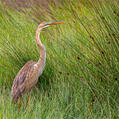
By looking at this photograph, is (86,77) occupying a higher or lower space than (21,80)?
lower

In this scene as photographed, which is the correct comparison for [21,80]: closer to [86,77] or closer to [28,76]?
[28,76]

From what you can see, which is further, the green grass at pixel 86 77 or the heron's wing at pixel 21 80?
the heron's wing at pixel 21 80

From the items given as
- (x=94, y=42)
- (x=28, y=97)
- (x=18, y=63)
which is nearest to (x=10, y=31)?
(x=18, y=63)

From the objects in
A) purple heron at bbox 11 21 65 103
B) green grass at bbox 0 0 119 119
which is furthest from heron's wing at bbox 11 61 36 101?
green grass at bbox 0 0 119 119

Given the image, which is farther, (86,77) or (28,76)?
(28,76)

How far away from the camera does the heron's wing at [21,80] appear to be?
4.68 m

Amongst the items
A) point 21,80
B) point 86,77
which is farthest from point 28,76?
point 86,77

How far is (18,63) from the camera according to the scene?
16.7ft

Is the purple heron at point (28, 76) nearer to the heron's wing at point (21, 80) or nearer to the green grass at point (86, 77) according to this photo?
the heron's wing at point (21, 80)

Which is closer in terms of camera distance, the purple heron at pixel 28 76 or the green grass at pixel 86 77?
the green grass at pixel 86 77

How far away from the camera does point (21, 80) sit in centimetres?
482

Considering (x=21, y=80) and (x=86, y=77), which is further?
(x=21, y=80)

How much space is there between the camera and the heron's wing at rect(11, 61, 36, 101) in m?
4.68

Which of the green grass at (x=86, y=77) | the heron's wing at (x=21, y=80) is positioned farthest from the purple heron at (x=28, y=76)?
the green grass at (x=86, y=77)
